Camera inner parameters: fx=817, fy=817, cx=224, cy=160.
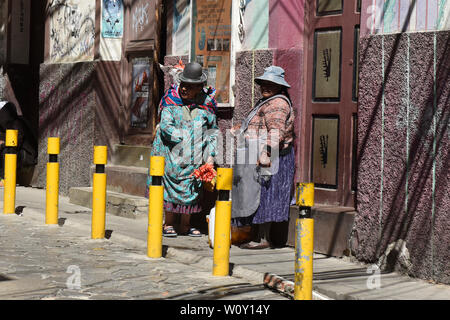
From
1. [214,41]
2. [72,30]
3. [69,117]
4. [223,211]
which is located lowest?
[223,211]

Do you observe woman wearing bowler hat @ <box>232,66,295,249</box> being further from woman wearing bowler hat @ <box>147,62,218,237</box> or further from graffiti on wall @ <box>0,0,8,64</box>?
graffiti on wall @ <box>0,0,8,64</box>

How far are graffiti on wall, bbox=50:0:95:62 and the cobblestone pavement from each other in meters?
5.44

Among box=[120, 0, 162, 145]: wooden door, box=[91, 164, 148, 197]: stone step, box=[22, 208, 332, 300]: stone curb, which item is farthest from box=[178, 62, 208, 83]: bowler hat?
box=[120, 0, 162, 145]: wooden door

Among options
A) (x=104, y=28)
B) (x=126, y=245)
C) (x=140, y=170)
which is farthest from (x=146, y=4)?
(x=126, y=245)

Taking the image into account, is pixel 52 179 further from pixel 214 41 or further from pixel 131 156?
pixel 131 156

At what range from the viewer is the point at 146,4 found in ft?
40.3

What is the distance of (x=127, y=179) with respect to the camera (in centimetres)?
1187

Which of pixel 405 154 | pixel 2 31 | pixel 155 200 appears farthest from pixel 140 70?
pixel 405 154

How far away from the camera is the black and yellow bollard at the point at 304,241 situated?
566 centimetres

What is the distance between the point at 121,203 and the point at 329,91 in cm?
377

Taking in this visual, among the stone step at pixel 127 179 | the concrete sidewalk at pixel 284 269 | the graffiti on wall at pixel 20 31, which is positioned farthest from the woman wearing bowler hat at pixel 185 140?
the graffiti on wall at pixel 20 31

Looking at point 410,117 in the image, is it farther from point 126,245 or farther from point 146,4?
point 146,4

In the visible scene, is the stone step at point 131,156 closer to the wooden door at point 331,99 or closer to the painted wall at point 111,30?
the painted wall at point 111,30

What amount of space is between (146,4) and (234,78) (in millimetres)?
3036
